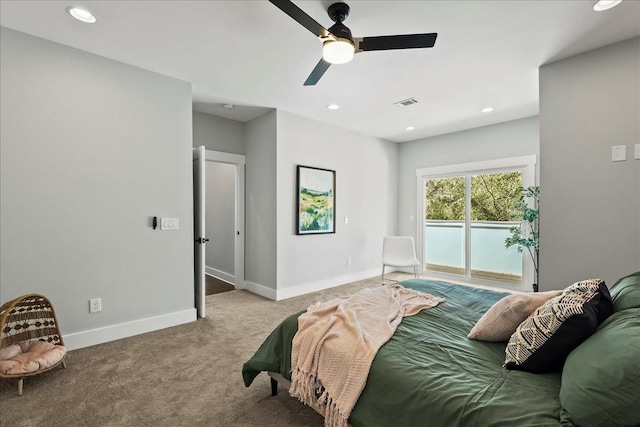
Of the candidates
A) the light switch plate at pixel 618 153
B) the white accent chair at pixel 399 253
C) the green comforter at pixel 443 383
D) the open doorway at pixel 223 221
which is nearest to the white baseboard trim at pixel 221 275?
the open doorway at pixel 223 221

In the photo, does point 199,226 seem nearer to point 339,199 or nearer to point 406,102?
point 339,199

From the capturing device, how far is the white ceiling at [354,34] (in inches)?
84.5

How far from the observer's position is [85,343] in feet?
8.91

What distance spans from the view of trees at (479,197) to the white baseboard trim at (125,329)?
4.53 m

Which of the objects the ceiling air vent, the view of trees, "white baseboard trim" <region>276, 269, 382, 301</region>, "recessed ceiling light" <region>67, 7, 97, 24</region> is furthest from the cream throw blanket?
the view of trees

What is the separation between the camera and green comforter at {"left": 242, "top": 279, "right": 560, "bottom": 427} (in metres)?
1.07

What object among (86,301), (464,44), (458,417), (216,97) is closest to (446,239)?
(464,44)

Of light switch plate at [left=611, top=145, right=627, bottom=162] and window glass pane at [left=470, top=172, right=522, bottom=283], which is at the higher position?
light switch plate at [left=611, top=145, right=627, bottom=162]

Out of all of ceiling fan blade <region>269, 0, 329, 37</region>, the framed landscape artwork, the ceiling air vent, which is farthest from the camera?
the framed landscape artwork

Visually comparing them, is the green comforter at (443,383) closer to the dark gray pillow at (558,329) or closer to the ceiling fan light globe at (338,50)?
the dark gray pillow at (558,329)

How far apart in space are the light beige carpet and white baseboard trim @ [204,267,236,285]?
217cm

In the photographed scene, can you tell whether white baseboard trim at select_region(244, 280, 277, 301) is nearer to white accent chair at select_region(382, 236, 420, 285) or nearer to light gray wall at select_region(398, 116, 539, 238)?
white accent chair at select_region(382, 236, 420, 285)

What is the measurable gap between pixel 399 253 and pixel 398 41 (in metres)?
3.62

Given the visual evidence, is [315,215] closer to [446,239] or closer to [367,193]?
[367,193]
